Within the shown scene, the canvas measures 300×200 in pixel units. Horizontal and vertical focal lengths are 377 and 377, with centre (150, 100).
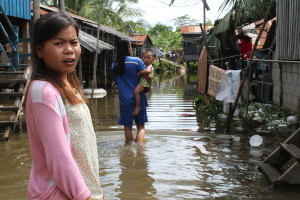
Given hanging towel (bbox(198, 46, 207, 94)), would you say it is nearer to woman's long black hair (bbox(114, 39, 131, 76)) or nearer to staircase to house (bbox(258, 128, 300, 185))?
woman's long black hair (bbox(114, 39, 131, 76))

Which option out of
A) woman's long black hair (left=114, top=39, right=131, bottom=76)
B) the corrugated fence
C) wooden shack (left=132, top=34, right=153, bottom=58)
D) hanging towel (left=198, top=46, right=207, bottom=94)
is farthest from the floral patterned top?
Answer: wooden shack (left=132, top=34, right=153, bottom=58)

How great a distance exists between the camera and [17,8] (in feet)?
37.4

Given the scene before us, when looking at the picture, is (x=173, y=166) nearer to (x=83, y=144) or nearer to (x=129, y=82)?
(x=129, y=82)

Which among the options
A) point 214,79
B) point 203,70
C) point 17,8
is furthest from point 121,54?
point 17,8

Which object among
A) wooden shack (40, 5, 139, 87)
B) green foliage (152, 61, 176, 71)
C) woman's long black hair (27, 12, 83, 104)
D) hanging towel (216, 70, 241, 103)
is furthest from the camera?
green foliage (152, 61, 176, 71)

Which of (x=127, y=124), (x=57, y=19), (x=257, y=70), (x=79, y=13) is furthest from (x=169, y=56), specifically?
(x=57, y=19)

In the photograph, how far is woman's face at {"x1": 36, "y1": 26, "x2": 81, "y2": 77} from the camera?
1.64m

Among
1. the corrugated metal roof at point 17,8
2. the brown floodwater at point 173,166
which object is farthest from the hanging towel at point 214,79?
the corrugated metal roof at point 17,8

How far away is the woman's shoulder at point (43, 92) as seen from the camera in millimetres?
1488

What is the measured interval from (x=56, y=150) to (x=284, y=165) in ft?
13.4

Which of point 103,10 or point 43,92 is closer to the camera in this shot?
point 43,92

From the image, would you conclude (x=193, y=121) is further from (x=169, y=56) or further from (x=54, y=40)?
(x=169, y=56)

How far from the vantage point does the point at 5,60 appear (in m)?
9.02

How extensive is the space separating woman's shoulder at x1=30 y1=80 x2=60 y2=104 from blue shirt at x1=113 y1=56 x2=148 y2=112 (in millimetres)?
4156
